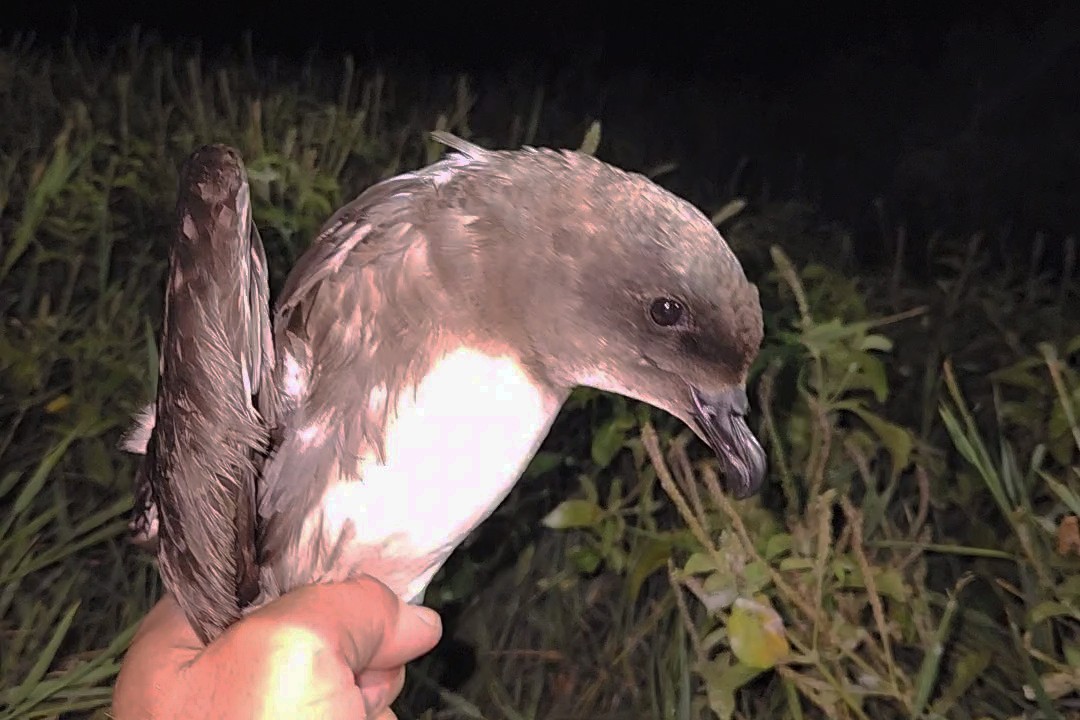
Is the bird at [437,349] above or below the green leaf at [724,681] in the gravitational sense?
above

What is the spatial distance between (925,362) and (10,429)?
158 centimetres

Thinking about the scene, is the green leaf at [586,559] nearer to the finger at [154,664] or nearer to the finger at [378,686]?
the finger at [378,686]

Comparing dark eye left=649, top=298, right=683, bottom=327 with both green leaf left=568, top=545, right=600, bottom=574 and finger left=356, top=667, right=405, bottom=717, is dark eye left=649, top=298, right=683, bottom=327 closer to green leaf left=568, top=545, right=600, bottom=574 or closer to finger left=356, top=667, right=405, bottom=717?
finger left=356, top=667, right=405, bottom=717

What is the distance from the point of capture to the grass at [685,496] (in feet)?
4.24

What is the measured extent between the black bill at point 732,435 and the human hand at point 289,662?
32 centimetres

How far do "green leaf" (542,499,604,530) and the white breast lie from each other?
19.7 inches

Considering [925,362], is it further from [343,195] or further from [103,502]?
[103,502]

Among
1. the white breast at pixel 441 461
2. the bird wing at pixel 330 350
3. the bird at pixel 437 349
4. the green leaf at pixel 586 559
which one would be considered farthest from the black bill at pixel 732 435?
the green leaf at pixel 586 559

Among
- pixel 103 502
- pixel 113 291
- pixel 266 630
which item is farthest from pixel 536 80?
pixel 266 630

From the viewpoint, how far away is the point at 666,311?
79 cm

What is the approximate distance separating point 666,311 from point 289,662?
40cm

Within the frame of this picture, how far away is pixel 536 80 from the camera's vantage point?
231cm

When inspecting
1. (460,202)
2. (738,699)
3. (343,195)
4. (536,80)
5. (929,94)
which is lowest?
(738,699)

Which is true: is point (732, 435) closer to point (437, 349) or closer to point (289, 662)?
point (437, 349)
